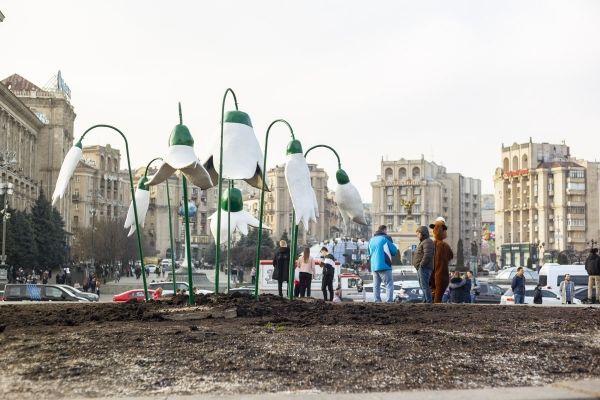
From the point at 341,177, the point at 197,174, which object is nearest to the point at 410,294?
the point at 341,177

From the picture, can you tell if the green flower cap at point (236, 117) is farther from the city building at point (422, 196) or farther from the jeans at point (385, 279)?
the city building at point (422, 196)

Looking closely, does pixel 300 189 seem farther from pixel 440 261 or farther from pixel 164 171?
pixel 440 261

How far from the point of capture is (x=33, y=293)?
27125 millimetres

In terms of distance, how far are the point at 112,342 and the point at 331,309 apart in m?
4.19

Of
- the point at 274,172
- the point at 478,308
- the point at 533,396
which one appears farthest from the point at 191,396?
the point at 274,172

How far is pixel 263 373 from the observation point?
6078 mm

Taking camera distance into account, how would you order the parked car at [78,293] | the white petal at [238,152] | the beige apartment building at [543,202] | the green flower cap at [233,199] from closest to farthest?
the white petal at [238,152] < the green flower cap at [233,199] < the parked car at [78,293] < the beige apartment building at [543,202]

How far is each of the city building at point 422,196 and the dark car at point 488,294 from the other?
120 m

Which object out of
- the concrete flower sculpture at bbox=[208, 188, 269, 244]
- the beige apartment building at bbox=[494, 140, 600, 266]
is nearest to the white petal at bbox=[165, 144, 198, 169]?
the concrete flower sculpture at bbox=[208, 188, 269, 244]

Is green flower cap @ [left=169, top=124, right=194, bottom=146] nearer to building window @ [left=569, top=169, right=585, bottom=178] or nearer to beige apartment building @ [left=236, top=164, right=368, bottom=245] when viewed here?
building window @ [left=569, top=169, right=585, bottom=178]

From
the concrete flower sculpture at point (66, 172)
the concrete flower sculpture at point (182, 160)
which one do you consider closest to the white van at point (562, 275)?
the concrete flower sculpture at point (66, 172)

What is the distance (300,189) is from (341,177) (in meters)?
0.98

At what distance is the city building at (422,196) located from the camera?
153 metres

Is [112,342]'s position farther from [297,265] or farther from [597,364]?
[297,265]
